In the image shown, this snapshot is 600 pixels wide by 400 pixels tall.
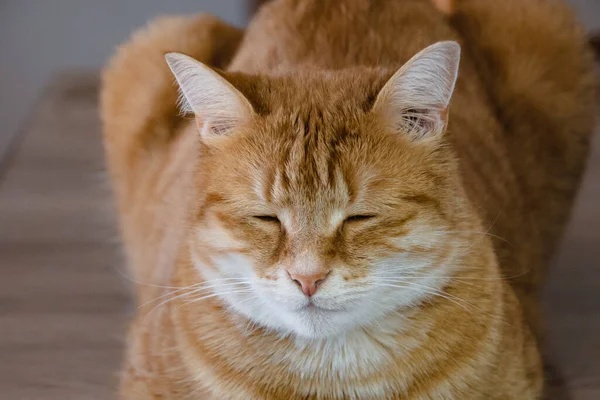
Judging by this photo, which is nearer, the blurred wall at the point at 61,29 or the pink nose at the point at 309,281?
the pink nose at the point at 309,281

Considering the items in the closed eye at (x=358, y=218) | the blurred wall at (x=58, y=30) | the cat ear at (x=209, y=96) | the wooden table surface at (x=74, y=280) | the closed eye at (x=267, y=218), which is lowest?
the wooden table surface at (x=74, y=280)

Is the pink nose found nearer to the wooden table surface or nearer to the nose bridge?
the nose bridge

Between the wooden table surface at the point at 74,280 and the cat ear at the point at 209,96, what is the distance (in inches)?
25.8

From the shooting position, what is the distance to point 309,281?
1.00m

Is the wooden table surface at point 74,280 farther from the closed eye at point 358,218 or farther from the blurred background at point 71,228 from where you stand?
the closed eye at point 358,218

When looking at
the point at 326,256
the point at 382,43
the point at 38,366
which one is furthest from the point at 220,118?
the point at 38,366

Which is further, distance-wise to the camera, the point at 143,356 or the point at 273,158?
the point at 143,356

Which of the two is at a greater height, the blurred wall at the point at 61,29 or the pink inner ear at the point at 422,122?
the blurred wall at the point at 61,29

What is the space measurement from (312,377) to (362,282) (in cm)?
20

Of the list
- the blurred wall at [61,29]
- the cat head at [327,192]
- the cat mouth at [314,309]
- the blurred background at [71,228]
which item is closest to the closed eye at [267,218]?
the cat head at [327,192]

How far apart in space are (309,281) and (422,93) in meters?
0.29

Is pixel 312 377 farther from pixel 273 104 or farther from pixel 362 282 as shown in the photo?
pixel 273 104

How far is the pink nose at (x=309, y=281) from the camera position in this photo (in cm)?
100

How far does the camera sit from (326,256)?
101cm
